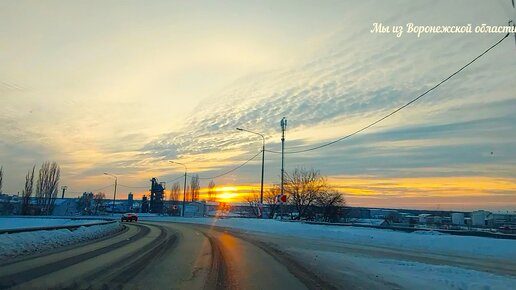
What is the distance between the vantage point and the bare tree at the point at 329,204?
76.0 meters

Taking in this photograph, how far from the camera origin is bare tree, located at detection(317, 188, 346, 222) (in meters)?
76.0

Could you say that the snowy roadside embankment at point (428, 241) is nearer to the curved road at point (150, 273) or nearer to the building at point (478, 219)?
the curved road at point (150, 273)

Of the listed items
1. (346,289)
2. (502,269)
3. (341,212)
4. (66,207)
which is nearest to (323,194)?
(341,212)

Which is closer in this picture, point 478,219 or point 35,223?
point 35,223

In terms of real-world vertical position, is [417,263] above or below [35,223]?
below

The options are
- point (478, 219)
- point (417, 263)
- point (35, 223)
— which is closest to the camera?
point (417, 263)

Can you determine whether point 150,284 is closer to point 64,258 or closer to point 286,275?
point 286,275

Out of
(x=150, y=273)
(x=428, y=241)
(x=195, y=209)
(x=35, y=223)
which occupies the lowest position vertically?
(x=150, y=273)

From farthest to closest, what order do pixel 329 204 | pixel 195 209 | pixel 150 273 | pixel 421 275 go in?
pixel 195 209
pixel 329 204
pixel 421 275
pixel 150 273

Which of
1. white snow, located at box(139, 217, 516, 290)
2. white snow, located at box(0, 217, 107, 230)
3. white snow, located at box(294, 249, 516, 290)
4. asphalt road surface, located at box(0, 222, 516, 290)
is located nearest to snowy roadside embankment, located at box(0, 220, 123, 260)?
asphalt road surface, located at box(0, 222, 516, 290)

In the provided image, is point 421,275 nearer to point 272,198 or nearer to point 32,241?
point 32,241

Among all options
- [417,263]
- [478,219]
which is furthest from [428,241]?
[478,219]

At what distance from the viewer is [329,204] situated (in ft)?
252

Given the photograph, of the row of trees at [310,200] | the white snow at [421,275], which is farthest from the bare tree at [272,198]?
the white snow at [421,275]
